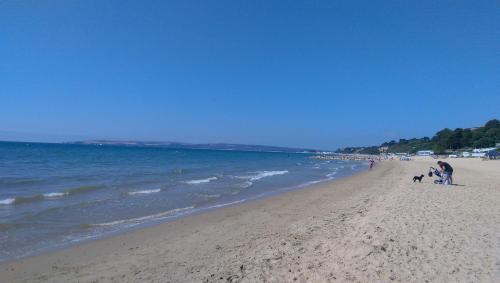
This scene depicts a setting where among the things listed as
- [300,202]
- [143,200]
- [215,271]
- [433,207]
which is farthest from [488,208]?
[143,200]

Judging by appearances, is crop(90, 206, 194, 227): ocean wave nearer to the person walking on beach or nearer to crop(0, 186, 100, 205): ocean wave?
crop(0, 186, 100, 205): ocean wave

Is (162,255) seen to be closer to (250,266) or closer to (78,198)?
(250,266)

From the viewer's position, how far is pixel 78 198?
14.7 meters

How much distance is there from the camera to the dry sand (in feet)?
17.4

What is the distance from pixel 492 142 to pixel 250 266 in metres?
107

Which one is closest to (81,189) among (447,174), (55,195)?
(55,195)

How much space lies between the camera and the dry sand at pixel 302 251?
5.29 metres

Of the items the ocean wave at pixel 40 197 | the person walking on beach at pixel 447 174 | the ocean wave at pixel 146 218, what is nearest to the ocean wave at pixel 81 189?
the ocean wave at pixel 40 197

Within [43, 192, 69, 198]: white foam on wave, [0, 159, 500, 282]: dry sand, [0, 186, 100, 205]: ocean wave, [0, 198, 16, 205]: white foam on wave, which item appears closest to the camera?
[0, 159, 500, 282]: dry sand

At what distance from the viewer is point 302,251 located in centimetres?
644

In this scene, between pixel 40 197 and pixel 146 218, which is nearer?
pixel 146 218

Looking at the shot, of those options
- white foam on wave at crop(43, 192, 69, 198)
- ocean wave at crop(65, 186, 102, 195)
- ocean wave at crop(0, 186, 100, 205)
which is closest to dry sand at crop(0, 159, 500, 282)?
ocean wave at crop(0, 186, 100, 205)

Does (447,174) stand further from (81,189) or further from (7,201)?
(7,201)

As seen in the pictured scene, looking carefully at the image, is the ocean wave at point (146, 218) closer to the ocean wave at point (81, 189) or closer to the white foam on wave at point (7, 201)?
the white foam on wave at point (7, 201)
